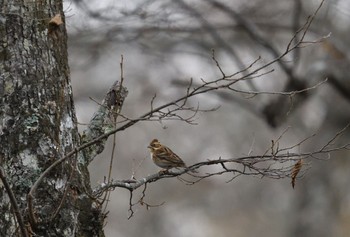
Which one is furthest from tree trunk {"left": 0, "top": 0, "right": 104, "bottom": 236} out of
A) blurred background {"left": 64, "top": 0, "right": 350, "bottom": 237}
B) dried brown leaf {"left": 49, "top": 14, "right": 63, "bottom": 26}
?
blurred background {"left": 64, "top": 0, "right": 350, "bottom": 237}

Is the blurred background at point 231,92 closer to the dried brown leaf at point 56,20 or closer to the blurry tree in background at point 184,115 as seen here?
the blurry tree in background at point 184,115

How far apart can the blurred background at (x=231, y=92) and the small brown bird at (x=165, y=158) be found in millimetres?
141

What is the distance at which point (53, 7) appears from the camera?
5402mm

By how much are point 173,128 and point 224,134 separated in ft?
4.83

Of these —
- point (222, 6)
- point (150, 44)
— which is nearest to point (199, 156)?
point (150, 44)

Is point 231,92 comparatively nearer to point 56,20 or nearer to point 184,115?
point 184,115

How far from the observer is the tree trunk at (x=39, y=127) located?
16.3 feet

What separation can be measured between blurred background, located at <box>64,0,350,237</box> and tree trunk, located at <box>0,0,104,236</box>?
57 centimetres

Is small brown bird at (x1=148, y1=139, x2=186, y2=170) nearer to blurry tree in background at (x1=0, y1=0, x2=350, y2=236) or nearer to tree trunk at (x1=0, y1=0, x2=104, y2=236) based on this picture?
blurry tree in background at (x1=0, y1=0, x2=350, y2=236)

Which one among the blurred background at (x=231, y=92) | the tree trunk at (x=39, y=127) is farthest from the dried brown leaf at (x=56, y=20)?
the blurred background at (x=231, y=92)

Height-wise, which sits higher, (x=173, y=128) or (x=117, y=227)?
(x=173, y=128)

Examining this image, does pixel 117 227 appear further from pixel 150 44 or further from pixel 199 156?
pixel 150 44

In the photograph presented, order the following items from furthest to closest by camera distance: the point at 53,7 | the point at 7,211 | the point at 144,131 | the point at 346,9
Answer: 1. the point at 144,131
2. the point at 346,9
3. the point at 53,7
4. the point at 7,211

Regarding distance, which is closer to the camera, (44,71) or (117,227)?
(44,71)
